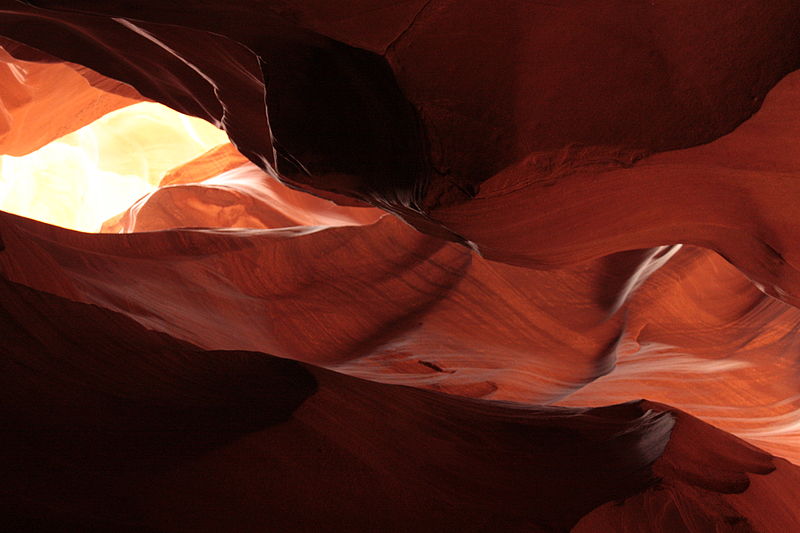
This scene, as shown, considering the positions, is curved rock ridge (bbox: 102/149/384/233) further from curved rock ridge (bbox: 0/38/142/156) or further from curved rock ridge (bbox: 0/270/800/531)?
curved rock ridge (bbox: 0/270/800/531)

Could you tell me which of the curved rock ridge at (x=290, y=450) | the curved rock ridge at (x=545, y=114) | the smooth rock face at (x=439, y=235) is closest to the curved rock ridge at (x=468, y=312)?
the smooth rock face at (x=439, y=235)

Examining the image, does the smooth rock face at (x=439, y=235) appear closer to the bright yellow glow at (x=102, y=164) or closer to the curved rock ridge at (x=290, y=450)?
the curved rock ridge at (x=290, y=450)

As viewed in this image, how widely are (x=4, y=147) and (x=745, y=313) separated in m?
7.81

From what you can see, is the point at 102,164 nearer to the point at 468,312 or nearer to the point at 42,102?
the point at 42,102

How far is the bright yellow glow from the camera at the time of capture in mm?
11727

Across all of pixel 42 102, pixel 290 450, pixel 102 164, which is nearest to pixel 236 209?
pixel 42 102

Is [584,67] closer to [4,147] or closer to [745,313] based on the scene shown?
[745,313]

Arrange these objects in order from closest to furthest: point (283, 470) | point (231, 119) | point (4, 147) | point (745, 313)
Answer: point (283, 470)
point (231, 119)
point (745, 313)
point (4, 147)

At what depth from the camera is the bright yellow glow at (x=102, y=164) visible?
1173cm

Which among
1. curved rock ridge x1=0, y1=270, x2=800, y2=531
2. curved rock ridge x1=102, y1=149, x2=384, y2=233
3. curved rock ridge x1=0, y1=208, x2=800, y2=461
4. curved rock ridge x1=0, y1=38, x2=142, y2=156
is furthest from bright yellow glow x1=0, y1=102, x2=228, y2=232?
curved rock ridge x1=0, y1=270, x2=800, y2=531

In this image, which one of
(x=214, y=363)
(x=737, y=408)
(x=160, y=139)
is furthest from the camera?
Result: (x=160, y=139)

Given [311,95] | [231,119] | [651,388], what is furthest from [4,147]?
[651,388]

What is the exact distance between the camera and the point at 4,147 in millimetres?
7730

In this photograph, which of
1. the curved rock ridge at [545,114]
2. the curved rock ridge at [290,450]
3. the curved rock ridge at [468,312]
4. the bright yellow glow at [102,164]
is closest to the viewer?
the curved rock ridge at [290,450]
